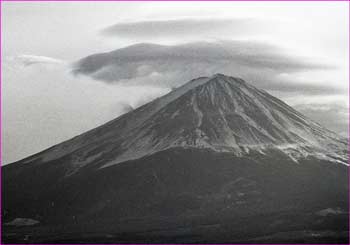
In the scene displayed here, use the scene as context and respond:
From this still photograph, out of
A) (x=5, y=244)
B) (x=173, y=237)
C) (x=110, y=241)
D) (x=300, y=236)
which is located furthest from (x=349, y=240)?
(x=5, y=244)

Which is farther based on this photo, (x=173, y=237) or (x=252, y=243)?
(x=173, y=237)

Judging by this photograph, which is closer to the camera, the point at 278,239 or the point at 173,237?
the point at 278,239

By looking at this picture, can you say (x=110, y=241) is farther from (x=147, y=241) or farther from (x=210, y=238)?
(x=210, y=238)

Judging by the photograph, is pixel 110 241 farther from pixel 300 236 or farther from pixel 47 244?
pixel 300 236

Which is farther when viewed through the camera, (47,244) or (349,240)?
(47,244)

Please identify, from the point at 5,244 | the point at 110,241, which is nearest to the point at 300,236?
the point at 110,241

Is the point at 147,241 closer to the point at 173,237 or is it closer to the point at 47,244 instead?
the point at 173,237

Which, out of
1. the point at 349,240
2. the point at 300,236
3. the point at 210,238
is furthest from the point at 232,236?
the point at 349,240
